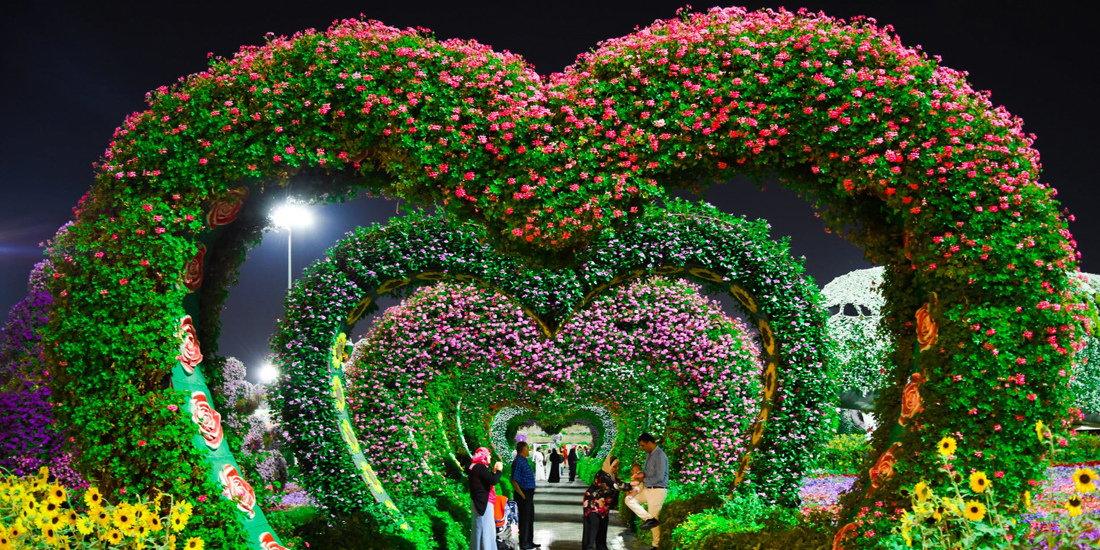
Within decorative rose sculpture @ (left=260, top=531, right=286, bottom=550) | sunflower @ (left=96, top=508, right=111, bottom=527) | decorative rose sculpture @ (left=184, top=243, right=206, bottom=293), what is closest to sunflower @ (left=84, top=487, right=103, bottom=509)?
sunflower @ (left=96, top=508, right=111, bottom=527)

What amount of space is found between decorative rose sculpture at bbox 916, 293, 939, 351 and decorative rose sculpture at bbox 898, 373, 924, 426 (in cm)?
19

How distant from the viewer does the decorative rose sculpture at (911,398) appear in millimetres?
4219

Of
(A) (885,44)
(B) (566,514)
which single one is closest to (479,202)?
(A) (885,44)

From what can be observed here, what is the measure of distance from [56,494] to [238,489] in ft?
3.74

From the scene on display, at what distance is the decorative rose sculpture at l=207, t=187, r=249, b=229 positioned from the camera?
4.92 meters

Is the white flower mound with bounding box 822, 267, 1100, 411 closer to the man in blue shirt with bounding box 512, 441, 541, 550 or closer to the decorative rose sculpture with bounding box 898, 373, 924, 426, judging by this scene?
the man in blue shirt with bounding box 512, 441, 541, 550

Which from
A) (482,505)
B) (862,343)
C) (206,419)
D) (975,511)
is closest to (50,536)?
(206,419)

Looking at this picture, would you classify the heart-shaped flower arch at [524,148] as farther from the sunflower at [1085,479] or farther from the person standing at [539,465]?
the person standing at [539,465]

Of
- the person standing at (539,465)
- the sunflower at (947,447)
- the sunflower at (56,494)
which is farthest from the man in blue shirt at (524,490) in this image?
the person standing at (539,465)

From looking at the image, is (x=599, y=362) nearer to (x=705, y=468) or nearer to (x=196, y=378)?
(x=705, y=468)

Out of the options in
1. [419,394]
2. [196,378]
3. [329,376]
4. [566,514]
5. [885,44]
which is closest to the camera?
[885,44]

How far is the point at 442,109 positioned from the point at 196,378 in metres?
2.39

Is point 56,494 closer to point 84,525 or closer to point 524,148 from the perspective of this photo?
point 84,525

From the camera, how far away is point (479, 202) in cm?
455
